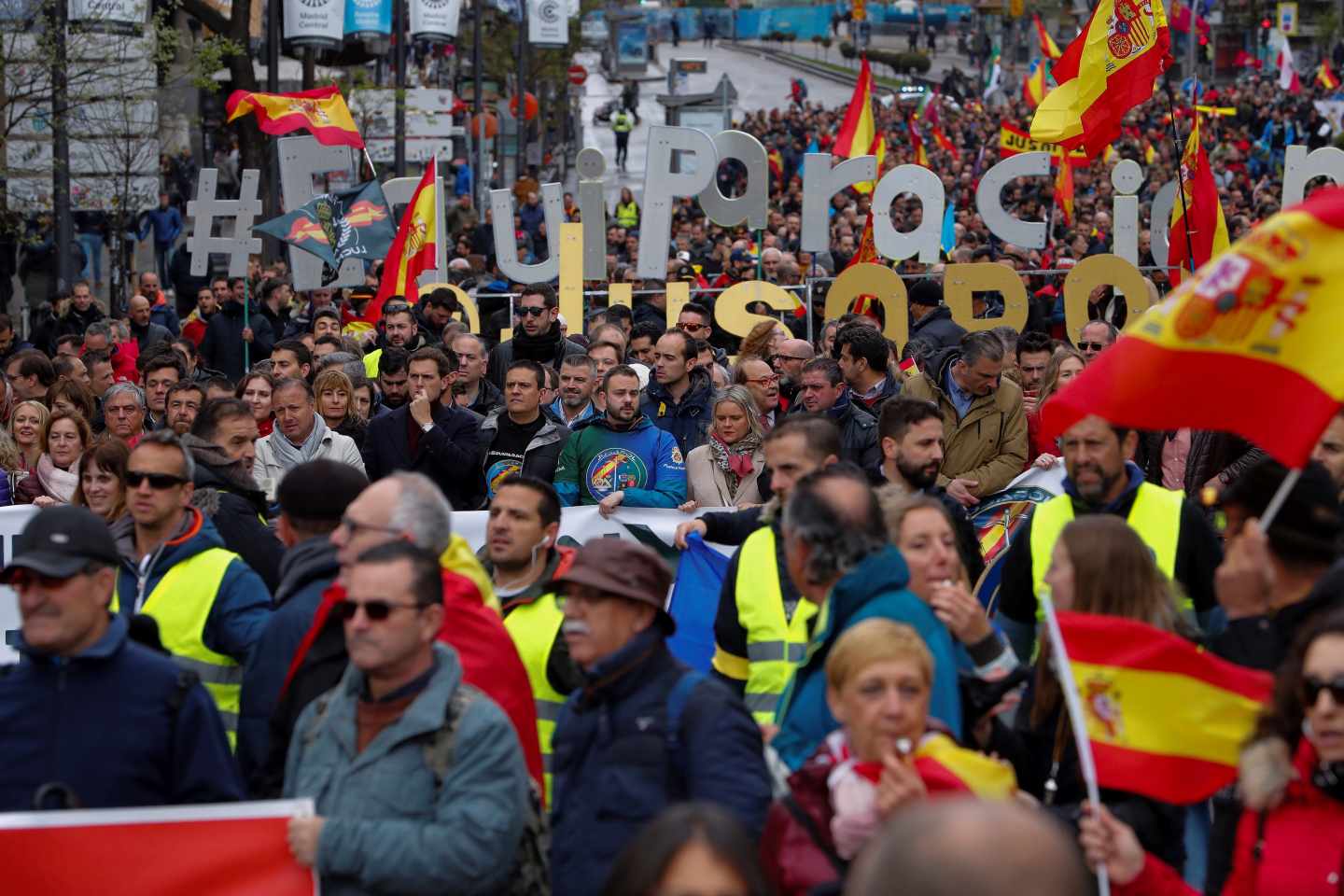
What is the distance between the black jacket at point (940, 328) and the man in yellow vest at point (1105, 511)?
6831 mm

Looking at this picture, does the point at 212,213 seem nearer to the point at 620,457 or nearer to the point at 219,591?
the point at 620,457

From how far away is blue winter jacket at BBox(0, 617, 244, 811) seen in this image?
15.7 feet

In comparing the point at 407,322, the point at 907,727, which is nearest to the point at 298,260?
the point at 407,322

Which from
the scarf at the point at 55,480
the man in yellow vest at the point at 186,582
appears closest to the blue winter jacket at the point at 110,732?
the man in yellow vest at the point at 186,582

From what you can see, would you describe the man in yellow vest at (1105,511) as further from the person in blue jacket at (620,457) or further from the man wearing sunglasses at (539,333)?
the man wearing sunglasses at (539,333)

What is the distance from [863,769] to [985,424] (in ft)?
16.6

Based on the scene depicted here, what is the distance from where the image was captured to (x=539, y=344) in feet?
41.7

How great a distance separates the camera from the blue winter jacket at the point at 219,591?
6094 millimetres

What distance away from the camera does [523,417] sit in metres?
9.91

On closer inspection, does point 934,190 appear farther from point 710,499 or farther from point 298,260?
point 710,499

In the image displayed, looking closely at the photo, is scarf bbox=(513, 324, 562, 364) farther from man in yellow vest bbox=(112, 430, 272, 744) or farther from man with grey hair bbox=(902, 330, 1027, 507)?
man in yellow vest bbox=(112, 430, 272, 744)

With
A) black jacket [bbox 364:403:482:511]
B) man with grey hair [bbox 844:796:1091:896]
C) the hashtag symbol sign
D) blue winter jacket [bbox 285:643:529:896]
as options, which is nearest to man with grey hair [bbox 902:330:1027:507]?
black jacket [bbox 364:403:482:511]

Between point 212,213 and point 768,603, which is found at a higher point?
point 212,213

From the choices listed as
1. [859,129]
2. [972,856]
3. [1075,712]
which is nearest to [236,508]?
[1075,712]
